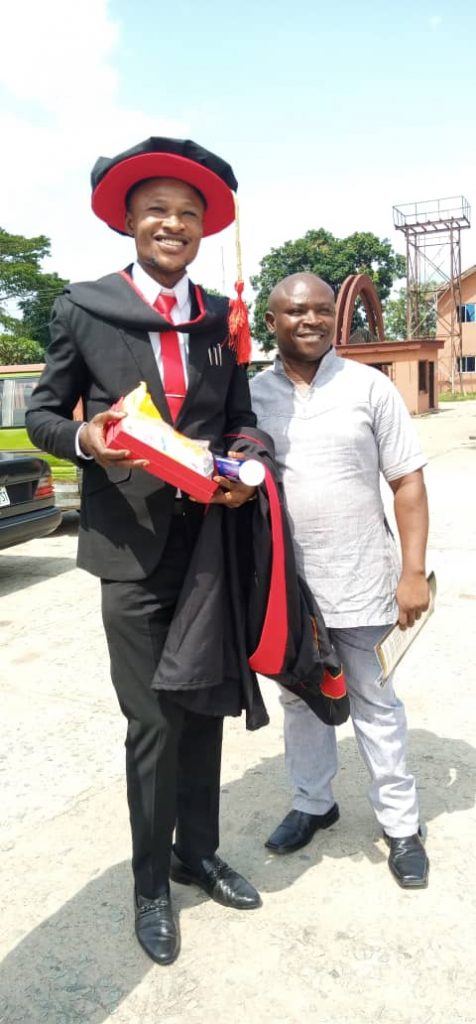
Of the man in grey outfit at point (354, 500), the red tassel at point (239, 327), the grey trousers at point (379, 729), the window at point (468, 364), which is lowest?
the grey trousers at point (379, 729)

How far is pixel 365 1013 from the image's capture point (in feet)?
6.09

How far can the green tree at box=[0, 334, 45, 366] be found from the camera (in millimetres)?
31125

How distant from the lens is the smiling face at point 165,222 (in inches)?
79.0

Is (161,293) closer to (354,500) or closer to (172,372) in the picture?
(172,372)

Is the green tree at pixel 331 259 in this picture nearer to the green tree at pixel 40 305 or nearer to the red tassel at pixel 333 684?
the green tree at pixel 40 305

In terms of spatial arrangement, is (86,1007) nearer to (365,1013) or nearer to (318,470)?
(365,1013)

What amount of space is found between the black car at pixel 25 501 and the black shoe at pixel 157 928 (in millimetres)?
4222

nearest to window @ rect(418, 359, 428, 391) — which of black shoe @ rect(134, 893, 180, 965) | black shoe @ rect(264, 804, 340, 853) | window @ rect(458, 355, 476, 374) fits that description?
window @ rect(458, 355, 476, 374)

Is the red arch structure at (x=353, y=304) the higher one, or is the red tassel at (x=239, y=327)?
the red arch structure at (x=353, y=304)

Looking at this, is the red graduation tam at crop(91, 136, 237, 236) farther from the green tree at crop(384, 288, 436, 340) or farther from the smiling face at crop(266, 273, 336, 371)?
the green tree at crop(384, 288, 436, 340)

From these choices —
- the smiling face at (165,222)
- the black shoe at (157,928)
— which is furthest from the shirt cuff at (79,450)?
the black shoe at (157,928)

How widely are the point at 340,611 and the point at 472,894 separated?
895 millimetres

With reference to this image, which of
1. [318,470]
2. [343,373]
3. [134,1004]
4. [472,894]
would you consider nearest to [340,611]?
[318,470]

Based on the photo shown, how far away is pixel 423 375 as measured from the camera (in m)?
28.1
